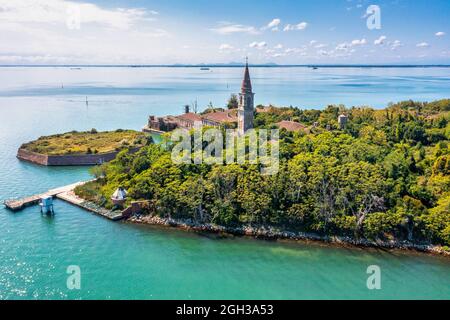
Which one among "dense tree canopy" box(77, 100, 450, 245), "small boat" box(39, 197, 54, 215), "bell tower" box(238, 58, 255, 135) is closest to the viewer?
"dense tree canopy" box(77, 100, 450, 245)

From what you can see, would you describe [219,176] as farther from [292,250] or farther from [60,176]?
[60,176]

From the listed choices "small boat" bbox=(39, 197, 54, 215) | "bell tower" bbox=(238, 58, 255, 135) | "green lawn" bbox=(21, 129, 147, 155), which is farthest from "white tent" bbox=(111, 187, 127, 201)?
"green lawn" bbox=(21, 129, 147, 155)

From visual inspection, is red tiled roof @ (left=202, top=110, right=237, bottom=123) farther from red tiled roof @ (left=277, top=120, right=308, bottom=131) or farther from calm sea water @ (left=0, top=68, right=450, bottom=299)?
calm sea water @ (left=0, top=68, right=450, bottom=299)

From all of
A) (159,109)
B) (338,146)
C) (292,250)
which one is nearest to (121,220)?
(292,250)

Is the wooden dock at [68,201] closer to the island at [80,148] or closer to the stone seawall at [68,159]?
the stone seawall at [68,159]

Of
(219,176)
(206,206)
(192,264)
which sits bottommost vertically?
(192,264)

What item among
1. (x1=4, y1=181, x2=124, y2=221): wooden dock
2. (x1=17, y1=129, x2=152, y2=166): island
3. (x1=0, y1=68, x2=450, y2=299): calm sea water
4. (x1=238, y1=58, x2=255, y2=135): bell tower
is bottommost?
(x1=0, y1=68, x2=450, y2=299): calm sea water

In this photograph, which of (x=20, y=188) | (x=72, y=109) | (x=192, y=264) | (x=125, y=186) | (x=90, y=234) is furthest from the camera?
(x=72, y=109)

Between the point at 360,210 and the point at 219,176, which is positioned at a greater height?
the point at 219,176
